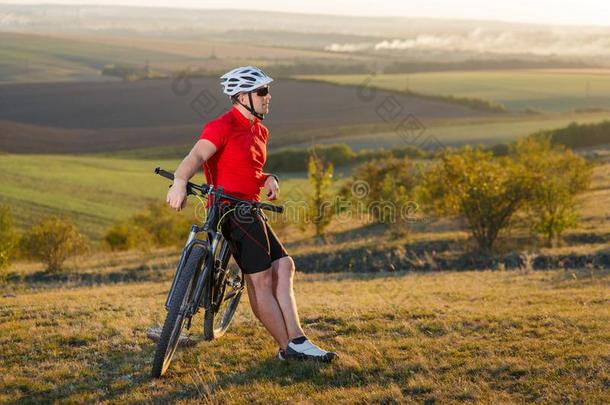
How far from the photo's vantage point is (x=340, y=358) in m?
7.33

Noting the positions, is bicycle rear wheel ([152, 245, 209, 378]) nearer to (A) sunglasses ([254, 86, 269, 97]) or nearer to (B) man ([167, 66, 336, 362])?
(B) man ([167, 66, 336, 362])

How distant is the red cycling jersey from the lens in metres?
6.87

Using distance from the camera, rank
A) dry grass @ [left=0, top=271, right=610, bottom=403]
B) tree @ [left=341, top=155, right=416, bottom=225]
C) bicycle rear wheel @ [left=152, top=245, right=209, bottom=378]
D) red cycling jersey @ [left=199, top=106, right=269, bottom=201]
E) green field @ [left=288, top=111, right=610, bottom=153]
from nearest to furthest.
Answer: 1. dry grass @ [left=0, top=271, right=610, bottom=403]
2. bicycle rear wheel @ [left=152, top=245, right=209, bottom=378]
3. red cycling jersey @ [left=199, top=106, right=269, bottom=201]
4. tree @ [left=341, top=155, right=416, bottom=225]
5. green field @ [left=288, top=111, right=610, bottom=153]

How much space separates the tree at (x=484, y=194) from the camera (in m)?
24.2

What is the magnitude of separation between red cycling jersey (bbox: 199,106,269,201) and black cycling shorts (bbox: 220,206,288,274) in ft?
0.58

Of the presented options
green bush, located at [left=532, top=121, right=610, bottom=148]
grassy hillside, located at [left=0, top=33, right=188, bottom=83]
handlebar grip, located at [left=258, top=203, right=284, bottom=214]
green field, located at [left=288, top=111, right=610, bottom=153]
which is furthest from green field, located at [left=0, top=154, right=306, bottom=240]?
grassy hillside, located at [left=0, top=33, right=188, bottom=83]

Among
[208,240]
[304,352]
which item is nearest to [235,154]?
[208,240]

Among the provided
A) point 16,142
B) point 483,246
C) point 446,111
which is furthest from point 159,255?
point 446,111

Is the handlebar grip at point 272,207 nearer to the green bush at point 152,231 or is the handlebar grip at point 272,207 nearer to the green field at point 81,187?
the green bush at point 152,231

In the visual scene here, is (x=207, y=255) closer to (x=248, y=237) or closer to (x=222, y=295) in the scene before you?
(x=248, y=237)

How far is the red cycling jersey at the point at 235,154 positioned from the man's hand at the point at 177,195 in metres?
0.42

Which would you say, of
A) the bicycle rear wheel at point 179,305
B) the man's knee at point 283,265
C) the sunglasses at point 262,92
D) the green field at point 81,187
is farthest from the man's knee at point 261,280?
the green field at point 81,187

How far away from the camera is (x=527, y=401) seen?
245 inches

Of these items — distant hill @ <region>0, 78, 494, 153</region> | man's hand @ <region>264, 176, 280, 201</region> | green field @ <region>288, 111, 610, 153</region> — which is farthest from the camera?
distant hill @ <region>0, 78, 494, 153</region>
